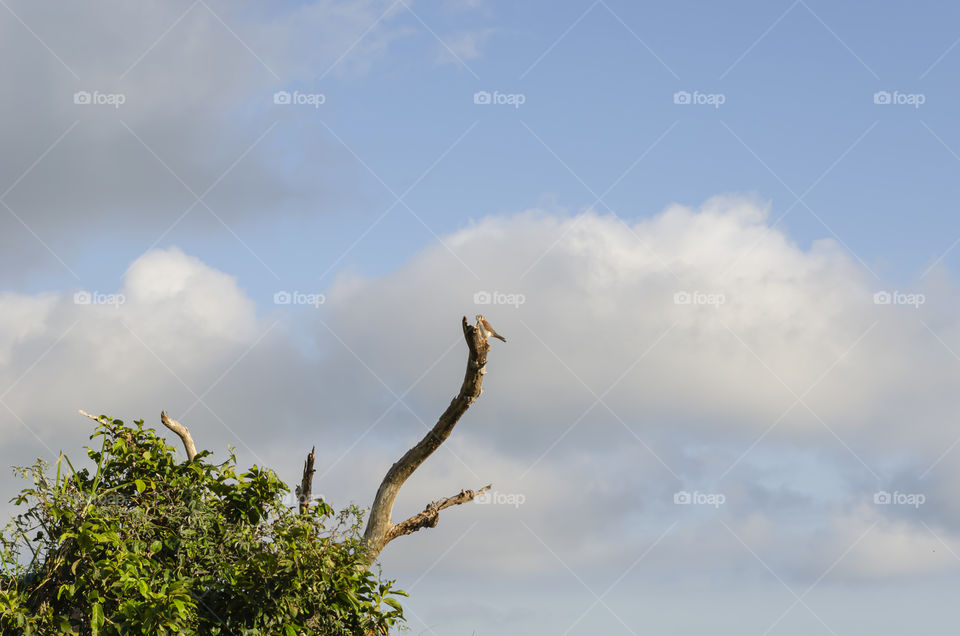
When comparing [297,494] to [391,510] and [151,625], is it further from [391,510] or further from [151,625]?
[151,625]

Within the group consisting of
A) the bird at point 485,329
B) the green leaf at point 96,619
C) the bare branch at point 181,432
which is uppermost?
the bird at point 485,329

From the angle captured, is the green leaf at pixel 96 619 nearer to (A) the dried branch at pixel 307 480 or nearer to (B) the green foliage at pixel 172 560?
(B) the green foliage at pixel 172 560

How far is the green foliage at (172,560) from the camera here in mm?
6498

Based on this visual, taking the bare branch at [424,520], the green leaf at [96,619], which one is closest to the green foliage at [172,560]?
the green leaf at [96,619]

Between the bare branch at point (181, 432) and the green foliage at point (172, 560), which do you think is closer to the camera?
the green foliage at point (172, 560)

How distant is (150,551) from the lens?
22.8 ft

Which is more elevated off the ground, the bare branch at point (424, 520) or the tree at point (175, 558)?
the bare branch at point (424, 520)

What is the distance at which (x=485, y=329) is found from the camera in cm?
833

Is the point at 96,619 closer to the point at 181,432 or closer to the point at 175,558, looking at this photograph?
the point at 175,558

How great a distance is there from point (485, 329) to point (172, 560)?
10.3ft

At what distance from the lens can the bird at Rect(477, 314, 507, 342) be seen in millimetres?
8258

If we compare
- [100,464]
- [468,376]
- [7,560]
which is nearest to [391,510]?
[468,376]

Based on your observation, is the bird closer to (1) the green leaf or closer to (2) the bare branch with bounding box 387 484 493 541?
(2) the bare branch with bounding box 387 484 493 541

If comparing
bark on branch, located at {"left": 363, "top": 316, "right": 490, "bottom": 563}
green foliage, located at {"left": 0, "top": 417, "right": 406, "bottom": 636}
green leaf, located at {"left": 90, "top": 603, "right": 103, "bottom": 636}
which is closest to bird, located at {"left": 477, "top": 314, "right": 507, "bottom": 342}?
bark on branch, located at {"left": 363, "top": 316, "right": 490, "bottom": 563}
